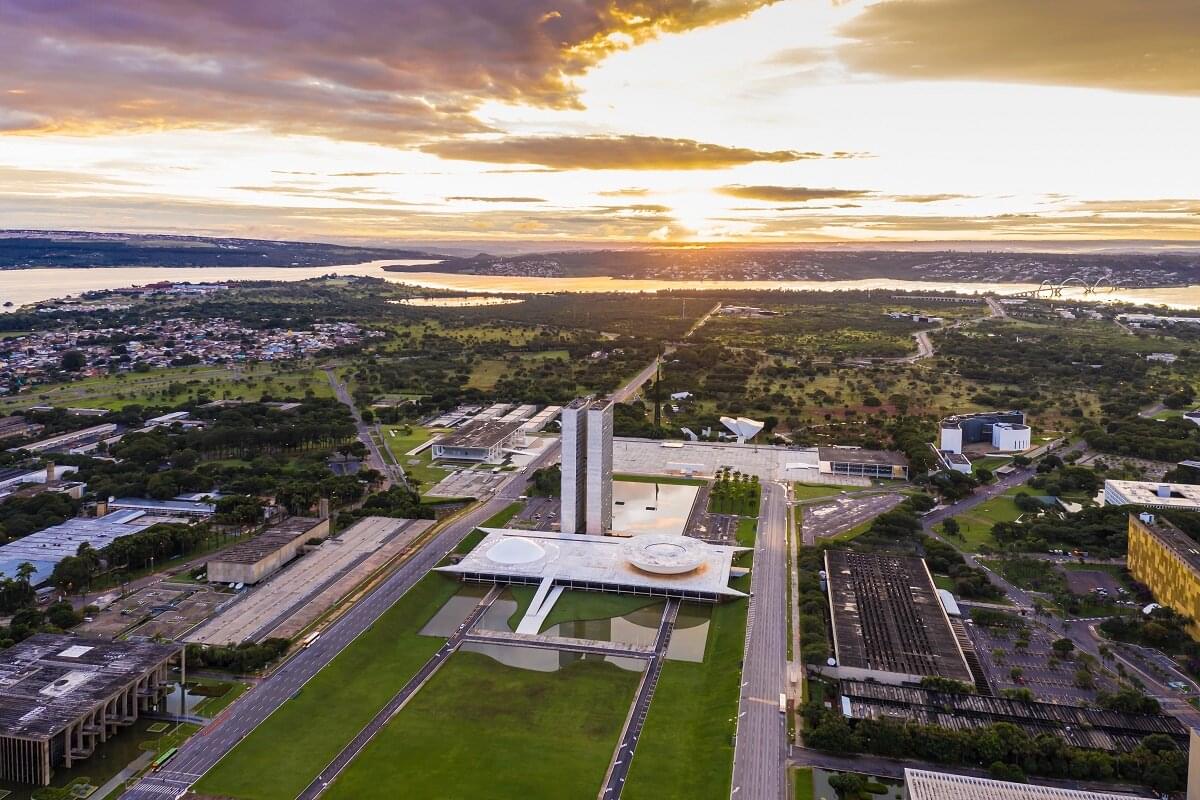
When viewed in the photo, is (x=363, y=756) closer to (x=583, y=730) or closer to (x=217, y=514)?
(x=583, y=730)

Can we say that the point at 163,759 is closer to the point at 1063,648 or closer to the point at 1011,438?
the point at 1063,648

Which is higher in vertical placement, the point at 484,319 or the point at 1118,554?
the point at 484,319

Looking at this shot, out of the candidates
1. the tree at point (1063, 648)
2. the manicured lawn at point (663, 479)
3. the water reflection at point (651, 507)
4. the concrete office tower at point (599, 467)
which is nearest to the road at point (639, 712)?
the concrete office tower at point (599, 467)

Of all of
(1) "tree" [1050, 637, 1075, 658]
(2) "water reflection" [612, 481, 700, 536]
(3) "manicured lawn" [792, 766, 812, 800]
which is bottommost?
(3) "manicured lawn" [792, 766, 812, 800]

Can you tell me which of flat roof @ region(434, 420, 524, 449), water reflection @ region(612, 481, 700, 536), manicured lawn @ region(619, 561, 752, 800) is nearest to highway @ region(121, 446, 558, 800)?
water reflection @ region(612, 481, 700, 536)

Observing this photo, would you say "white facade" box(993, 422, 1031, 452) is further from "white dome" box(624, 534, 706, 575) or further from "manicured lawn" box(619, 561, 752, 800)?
"manicured lawn" box(619, 561, 752, 800)

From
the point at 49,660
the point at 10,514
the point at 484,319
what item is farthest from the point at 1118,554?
the point at 484,319

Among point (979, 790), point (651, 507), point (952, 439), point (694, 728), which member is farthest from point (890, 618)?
point (952, 439)
